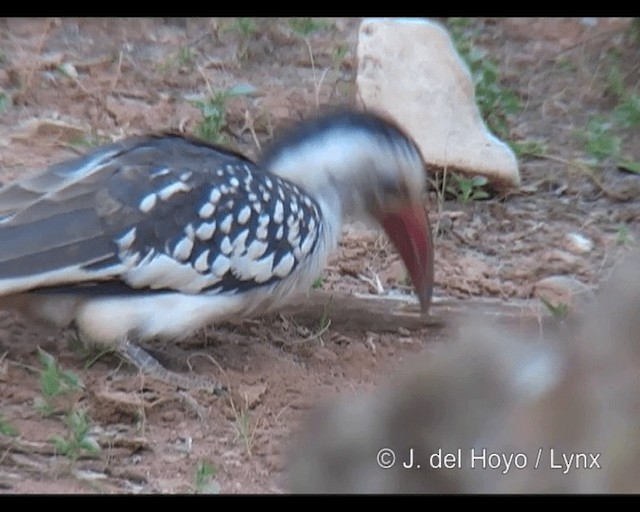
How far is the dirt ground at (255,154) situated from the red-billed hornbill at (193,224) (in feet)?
0.55

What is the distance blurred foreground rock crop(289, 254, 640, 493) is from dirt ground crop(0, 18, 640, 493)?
812 mm

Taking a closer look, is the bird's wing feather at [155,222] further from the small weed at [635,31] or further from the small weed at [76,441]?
the small weed at [635,31]

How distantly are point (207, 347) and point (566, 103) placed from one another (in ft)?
6.41

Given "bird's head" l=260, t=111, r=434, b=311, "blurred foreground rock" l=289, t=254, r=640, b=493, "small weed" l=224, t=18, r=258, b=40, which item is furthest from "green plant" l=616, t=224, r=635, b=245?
"blurred foreground rock" l=289, t=254, r=640, b=493

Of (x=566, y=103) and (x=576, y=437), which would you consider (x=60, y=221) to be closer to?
(x=576, y=437)

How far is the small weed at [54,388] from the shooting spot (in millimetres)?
3199

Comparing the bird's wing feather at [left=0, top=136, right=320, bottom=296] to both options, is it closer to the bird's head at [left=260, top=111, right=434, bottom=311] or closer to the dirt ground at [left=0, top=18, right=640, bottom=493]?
the bird's head at [left=260, top=111, right=434, bottom=311]

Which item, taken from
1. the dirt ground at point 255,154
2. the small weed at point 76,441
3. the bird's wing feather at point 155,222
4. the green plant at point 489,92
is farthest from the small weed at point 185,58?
the small weed at point 76,441

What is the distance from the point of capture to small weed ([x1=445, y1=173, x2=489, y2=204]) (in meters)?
4.23

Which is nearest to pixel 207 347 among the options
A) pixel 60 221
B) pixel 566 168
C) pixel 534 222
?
pixel 60 221

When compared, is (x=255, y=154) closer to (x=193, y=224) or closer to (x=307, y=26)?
(x=307, y=26)

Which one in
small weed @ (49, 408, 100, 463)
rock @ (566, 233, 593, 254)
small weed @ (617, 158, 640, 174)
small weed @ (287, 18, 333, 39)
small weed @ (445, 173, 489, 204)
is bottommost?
rock @ (566, 233, 593, 254)

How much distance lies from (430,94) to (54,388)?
1.74 m
